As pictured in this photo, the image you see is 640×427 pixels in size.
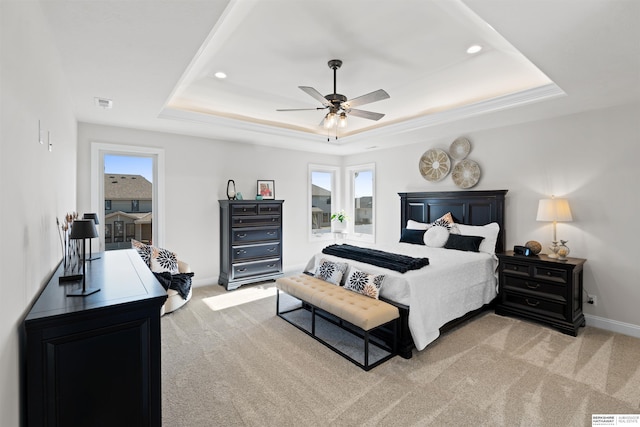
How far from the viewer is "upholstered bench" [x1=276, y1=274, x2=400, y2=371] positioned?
2689 millimetres

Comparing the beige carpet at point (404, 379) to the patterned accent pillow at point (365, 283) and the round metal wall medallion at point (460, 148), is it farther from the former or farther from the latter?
the round metal wall medallion at point (460, 148)

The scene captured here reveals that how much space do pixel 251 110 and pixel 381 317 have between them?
331 cm

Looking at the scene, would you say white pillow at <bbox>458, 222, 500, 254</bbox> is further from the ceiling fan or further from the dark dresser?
the dark dresser

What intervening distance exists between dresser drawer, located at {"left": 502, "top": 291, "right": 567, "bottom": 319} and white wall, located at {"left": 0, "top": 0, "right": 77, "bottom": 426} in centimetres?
443

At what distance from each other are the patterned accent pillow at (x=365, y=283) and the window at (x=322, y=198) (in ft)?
10.7

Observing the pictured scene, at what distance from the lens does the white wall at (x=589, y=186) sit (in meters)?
3.39

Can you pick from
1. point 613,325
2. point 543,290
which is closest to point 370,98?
point 543,290

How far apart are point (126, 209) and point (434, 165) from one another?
483 centimetres

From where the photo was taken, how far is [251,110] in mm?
4449

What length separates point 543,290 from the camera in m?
3.58

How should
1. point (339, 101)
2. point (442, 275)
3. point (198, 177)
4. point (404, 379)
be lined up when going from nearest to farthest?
point (404, 379) → point (339, 101) → point (442, 275) → point (198, 177)

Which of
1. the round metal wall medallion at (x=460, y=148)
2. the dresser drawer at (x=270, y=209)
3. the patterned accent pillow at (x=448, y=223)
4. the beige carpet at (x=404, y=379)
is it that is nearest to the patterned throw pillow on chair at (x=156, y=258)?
the beige carpet at (x=404, y=379)

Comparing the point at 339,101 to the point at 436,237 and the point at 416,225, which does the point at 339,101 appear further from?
the point at 416,225

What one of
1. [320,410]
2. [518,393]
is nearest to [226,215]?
[320,410]
